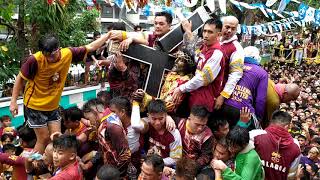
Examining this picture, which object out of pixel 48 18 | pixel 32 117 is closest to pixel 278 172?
pixel 32 117

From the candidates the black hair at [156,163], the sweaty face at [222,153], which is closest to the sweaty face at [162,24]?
the sweaty face at [222,153]

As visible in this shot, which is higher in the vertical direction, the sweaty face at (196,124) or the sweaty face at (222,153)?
the sweaty face at (196,124)

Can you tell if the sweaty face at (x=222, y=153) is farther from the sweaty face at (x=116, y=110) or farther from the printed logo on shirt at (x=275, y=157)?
the sweaty face at (x=116, y=110)

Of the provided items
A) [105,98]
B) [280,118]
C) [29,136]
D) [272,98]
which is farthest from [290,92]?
[29,136]

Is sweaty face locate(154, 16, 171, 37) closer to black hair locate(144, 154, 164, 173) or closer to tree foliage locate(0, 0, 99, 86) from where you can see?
black hair locate(144, 154, 164, 173)

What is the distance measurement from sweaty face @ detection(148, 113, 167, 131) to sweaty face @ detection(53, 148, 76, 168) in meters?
0.81

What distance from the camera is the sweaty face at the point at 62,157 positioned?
3543 mm

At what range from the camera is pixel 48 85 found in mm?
4492

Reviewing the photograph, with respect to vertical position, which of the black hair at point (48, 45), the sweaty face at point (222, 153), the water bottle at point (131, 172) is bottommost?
the water bottle at point (131, 172)

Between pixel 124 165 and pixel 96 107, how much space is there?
103 centimetres

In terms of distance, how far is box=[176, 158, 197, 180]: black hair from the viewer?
3.55 m

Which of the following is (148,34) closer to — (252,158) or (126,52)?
(126,52)

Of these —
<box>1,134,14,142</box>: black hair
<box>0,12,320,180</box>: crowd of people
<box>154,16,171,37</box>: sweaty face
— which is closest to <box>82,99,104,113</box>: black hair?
<box>0,12,320,180</box>: crowd of people

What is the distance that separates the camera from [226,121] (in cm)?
427
